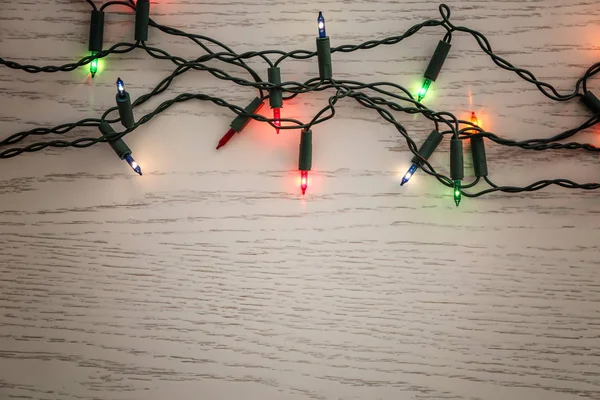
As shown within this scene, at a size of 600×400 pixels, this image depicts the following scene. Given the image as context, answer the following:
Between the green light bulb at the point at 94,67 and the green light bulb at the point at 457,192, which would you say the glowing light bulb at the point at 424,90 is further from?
the green light bulb at the point at 94,67

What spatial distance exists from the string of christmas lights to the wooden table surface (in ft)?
0.06

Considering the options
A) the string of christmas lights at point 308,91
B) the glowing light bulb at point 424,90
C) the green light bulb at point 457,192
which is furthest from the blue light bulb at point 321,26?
the green light bulb at point 457,192

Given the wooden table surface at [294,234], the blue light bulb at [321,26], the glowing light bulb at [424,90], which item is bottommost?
the wooden table surface at [294,234]

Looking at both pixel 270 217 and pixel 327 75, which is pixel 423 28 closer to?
pixel 327 75

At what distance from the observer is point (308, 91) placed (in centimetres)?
98

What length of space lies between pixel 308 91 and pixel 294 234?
0.72 feet

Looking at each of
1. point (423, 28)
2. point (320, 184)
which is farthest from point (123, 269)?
point (423, 28)

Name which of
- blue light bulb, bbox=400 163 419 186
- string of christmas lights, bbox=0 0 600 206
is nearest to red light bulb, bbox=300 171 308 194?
string of christmas lights, bbox=0 0 600 206

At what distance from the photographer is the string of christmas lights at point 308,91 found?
950 mm

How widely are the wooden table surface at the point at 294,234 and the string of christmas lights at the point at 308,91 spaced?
0.02 metres

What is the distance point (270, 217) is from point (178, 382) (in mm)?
290

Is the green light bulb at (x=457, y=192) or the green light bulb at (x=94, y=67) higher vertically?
the green light bulb at (x=94, y=67)

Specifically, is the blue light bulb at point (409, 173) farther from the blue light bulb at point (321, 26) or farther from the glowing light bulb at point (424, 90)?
the blue light bulb at point (321, 26)

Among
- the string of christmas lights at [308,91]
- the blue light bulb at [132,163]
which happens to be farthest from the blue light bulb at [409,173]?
the blue light bulb at [132,163]
